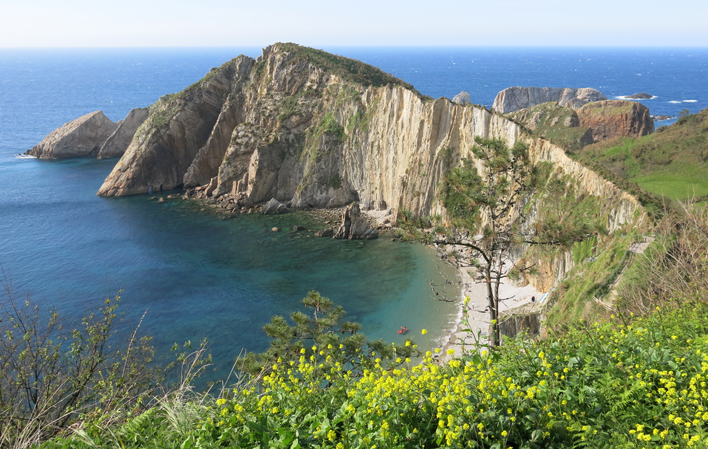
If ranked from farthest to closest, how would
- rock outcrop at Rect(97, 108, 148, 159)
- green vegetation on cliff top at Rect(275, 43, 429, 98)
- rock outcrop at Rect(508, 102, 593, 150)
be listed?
rock outcrop at Rect(97, 108, 148, 159)
rock outcrop at Rect(508, 102, 593, 150)
green vegetation on cliff top at Rect(275, 43, 429, 98)

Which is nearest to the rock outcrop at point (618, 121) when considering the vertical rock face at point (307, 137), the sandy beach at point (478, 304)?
the vertical rock face at point (307, 137)

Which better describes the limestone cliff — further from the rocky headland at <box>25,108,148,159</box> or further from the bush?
the bush

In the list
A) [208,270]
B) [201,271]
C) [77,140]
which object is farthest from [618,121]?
[77,140]

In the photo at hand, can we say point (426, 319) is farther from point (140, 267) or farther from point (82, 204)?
point (82, 204)

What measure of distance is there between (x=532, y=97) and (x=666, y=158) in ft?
272

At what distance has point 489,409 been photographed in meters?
6.69

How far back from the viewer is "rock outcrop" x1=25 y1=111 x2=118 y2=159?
313 feet

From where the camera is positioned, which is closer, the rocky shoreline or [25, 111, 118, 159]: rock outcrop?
the rocky shoreline

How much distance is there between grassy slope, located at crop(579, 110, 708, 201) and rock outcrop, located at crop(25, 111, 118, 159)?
9702cm

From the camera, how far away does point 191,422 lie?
7.50 metres

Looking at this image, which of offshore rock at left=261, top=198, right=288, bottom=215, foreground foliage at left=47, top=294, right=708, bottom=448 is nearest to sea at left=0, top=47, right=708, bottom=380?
offshore rock at left=261, top=198, right=288, bottom=215

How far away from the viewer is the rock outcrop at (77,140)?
313 feet

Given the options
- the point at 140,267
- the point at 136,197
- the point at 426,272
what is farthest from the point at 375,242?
the point at 136,197

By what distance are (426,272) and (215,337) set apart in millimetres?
20177
